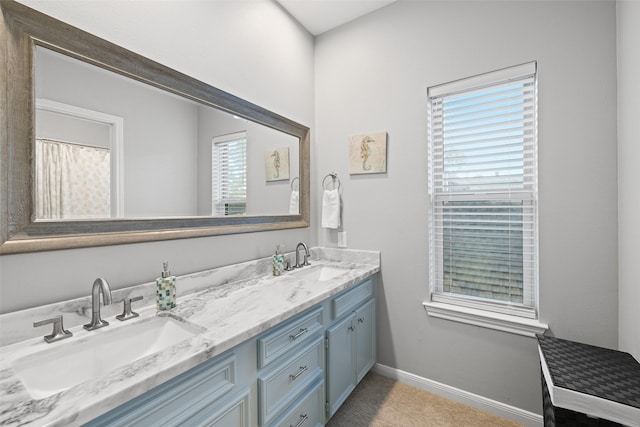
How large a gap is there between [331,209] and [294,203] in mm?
311

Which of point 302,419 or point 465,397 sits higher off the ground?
point 302,419

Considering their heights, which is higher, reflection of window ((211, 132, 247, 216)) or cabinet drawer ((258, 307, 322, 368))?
reflection of window ((211, 132, 247, 216))

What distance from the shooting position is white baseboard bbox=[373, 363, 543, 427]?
1.76 metres

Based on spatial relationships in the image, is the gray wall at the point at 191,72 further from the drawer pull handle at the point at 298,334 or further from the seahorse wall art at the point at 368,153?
the drawer pull handle at the point at 298,334

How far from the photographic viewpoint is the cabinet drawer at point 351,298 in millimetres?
1732

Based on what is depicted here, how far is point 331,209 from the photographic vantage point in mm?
2420

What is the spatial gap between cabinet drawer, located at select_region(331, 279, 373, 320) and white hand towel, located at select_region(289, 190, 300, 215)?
764mm

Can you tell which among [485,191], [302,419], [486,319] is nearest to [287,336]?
[302,419]

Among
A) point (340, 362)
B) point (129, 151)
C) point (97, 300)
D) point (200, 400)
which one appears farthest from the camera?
point (340, 362)

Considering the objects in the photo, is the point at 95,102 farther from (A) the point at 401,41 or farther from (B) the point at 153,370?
(A) the point at 401,41

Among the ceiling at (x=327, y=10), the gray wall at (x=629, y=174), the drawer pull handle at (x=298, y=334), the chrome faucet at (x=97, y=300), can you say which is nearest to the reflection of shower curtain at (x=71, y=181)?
the chrome faucet at (x=97, y=300)

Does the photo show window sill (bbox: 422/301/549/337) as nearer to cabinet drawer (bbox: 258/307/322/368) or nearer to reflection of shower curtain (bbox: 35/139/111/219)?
cabinet drawer (bbox: 258/307/322/368)

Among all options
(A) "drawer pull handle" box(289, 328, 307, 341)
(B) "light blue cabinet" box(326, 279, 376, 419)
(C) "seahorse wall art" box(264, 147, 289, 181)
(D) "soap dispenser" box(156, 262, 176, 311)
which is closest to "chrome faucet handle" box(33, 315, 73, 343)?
(D) "soap dispenser" box(156, 262, 176, 311)

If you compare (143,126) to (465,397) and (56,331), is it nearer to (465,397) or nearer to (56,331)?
(56,331)
